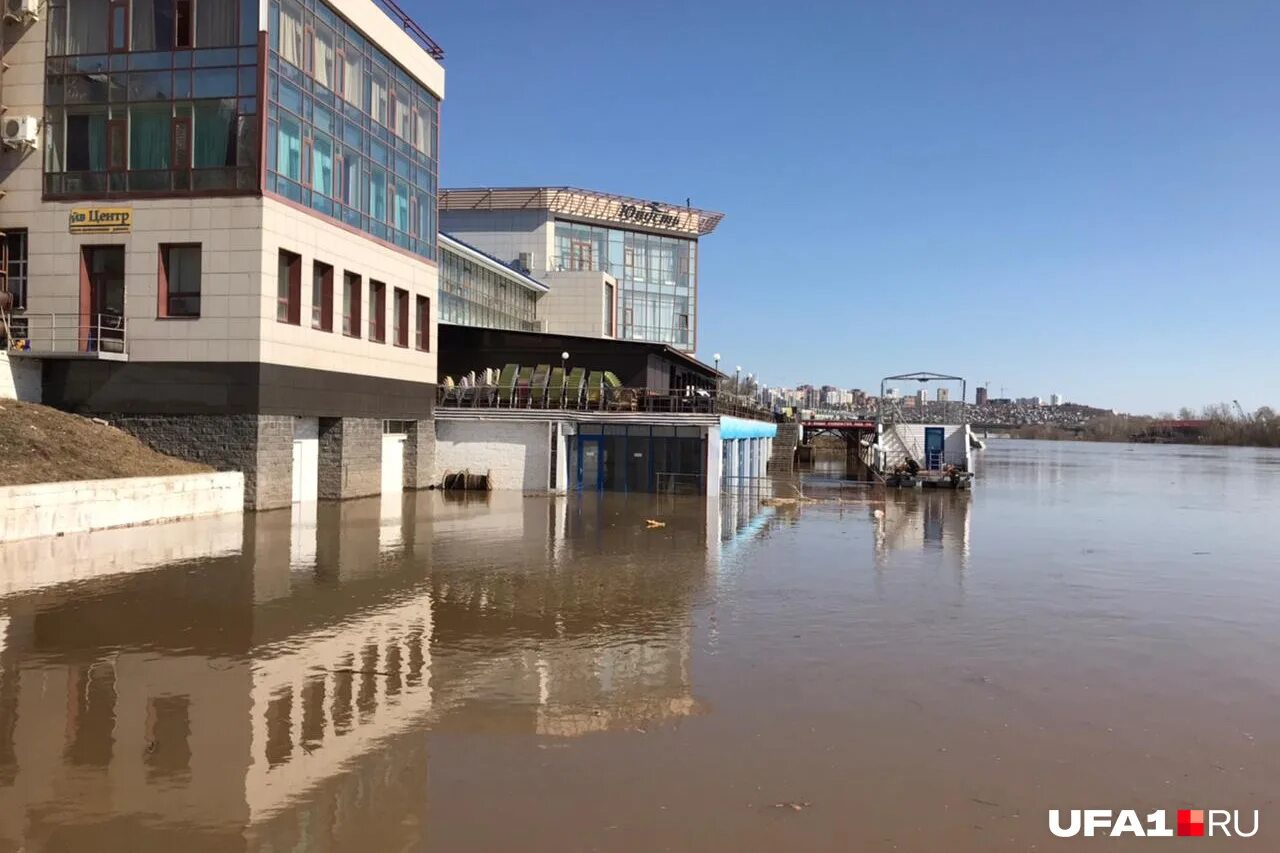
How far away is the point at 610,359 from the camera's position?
42625mm

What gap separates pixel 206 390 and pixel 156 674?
1717 centimetres

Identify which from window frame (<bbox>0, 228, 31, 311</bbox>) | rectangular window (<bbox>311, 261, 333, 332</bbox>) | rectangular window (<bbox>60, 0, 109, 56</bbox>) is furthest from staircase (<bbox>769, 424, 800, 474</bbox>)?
rectangular window (<bbox>60, 0, 109, 56</bbox>)

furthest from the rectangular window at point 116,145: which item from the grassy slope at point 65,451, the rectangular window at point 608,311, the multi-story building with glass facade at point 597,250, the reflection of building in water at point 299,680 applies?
the rectangular window at point 608,311

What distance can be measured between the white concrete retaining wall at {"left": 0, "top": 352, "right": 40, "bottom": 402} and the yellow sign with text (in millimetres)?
3780

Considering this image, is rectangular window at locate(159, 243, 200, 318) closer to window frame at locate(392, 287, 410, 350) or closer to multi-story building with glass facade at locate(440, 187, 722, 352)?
window frame at locate(392, 287, 410, 350)

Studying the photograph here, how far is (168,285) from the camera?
26.5m

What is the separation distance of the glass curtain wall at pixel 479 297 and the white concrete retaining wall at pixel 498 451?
34.9 feet

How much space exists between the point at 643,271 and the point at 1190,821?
212 feet

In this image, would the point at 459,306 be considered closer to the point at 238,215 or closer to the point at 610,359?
the point at 610,359

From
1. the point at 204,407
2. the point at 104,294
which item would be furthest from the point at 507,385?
the point at 104,294

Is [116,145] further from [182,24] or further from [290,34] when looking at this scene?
[290,34]

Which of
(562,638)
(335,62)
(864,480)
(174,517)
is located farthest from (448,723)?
(864,480)

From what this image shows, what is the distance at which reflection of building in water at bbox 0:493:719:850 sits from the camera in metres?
7.02

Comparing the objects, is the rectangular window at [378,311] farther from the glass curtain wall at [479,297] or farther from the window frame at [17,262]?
the glass curtain wall at [479,297]
